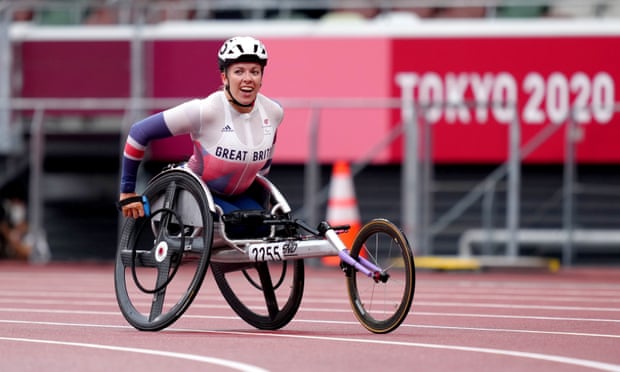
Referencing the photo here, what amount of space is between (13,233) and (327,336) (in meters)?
14.4

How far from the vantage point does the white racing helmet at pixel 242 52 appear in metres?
9.88

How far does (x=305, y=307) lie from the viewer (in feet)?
40.4

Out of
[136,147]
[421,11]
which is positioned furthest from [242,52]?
[421,11]

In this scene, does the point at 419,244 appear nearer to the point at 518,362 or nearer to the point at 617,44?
the point at 617,44

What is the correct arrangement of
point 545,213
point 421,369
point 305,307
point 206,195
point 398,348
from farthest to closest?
point 545,213 < point 305,307 < point 206,195 < point 398,348 < point 421,369

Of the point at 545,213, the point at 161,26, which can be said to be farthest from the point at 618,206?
the point at 161,26

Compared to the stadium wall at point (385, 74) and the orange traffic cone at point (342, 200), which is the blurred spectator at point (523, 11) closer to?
the stadium wall at point (385, 74)

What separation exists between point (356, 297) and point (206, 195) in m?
1.11

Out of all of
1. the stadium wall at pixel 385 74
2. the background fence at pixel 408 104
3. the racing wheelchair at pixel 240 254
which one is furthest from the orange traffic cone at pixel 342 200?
the racing wheelchair at pixel 240 254

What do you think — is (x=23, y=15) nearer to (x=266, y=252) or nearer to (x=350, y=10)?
(x=350, y=10)

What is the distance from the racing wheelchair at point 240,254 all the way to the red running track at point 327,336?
0.17m

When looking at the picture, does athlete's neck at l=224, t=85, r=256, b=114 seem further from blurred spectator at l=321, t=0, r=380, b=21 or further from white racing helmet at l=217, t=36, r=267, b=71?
blurred spectator at l=321, t=0, r=380, b=21

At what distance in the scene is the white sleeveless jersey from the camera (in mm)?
9852

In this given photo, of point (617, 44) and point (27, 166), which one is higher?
point (617, 44)
